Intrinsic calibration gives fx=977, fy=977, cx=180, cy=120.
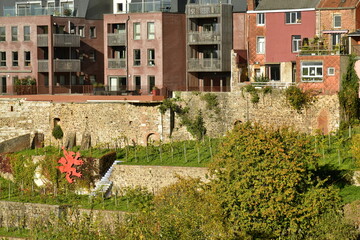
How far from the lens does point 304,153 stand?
4747 centimetres

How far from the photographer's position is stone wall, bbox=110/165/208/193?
176ft

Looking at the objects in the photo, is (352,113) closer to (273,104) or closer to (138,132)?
(273,104)

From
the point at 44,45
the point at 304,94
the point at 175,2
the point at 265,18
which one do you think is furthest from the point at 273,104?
the point at 44,45

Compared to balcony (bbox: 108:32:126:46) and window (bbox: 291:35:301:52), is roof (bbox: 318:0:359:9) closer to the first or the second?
window (bbox: 291:35:301:52)

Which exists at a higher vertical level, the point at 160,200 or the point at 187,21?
the point at 187,21

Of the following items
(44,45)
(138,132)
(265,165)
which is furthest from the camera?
(44,45)

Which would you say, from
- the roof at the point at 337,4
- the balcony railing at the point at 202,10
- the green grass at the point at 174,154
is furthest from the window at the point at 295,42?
the green grass at the point at 174,154

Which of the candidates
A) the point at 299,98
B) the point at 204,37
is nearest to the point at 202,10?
the point at 204,37

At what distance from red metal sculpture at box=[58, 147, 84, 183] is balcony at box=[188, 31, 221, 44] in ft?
39.1

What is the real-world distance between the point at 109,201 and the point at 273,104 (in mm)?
12246

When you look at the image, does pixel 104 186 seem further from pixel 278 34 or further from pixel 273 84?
pixel 278 34

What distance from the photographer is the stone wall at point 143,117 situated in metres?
58.5

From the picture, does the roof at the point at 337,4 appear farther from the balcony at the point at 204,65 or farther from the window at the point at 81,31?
the window at the point at 81,31

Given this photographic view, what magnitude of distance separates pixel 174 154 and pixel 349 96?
10.9m
